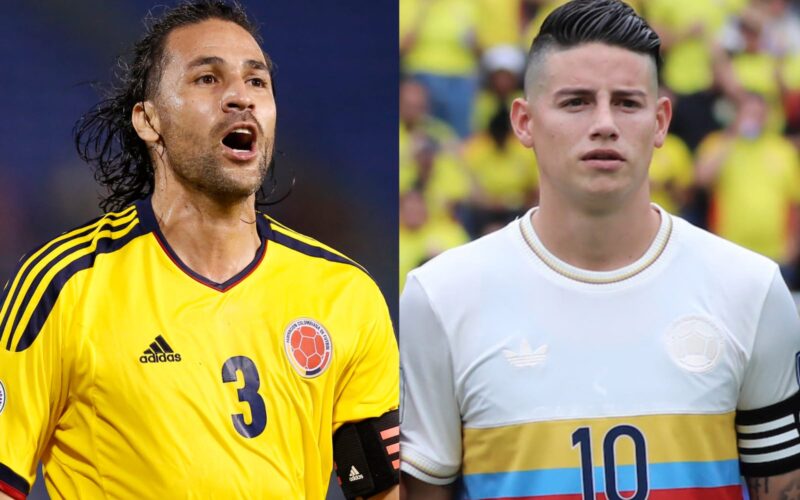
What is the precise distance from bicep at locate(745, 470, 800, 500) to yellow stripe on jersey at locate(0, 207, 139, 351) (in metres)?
1.28

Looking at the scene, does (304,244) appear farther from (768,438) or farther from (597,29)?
(768,438)

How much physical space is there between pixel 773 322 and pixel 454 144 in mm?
603

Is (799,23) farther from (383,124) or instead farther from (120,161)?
(120,161)

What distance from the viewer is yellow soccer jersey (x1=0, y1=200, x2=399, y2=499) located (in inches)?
80.5

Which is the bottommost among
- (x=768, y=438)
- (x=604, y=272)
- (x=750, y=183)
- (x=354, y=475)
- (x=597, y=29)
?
(x=354, y=475)

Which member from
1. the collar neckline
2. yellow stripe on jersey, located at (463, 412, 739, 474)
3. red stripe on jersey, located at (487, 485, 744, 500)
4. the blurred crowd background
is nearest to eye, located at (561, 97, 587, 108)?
the blurred crowd background

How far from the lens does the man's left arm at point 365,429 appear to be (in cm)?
221

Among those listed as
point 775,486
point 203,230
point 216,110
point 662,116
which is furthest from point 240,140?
point 775,486

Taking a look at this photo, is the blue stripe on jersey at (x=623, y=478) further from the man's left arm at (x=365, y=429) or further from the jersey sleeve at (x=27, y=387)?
the jersey sleeve at (x=27, y=387)

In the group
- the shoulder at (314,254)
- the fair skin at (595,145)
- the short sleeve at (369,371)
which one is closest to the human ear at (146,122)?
the shoulder at (314,254)

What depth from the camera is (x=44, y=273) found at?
2.10m

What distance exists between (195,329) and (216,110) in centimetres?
43

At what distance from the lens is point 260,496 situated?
6.81 ft

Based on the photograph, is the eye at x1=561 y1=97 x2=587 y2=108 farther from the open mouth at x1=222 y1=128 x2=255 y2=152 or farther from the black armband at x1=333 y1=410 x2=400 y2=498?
the black armband at x1=333 y1=410 x2=400 y2=498
